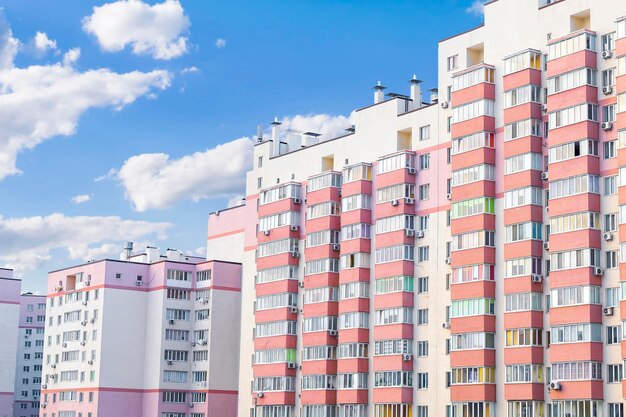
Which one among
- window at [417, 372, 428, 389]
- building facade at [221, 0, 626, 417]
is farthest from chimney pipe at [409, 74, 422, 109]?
window at [417, 372, 428, 389]

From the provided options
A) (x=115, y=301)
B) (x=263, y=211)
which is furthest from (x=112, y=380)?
(x=263, y=211)

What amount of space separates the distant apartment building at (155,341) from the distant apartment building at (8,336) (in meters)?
30.3

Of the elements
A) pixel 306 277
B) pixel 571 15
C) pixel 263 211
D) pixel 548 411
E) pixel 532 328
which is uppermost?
pixel 571 15

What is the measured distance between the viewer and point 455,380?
7219cm

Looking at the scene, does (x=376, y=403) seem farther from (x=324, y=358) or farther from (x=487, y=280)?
(x=487, y=280)

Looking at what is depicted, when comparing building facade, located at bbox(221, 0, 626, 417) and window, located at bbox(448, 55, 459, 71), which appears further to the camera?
window, located at bbox(448, 55, 459, 71)

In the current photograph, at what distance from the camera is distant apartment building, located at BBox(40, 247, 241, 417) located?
339 feet

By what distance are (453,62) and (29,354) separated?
101 metres

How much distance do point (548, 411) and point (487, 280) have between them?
31.3 feet

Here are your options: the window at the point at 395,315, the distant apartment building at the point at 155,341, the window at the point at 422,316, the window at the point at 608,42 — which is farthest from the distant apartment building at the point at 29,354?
the window at the point at 608,42

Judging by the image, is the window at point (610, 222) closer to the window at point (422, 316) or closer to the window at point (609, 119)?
the window at point (609, 119)

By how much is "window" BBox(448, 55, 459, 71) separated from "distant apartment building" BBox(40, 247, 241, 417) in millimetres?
34755

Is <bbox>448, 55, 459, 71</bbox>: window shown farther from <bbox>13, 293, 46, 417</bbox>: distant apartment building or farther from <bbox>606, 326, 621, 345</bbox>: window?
<bbox>13, 293, 46, 417</bbox>: distant apartment building

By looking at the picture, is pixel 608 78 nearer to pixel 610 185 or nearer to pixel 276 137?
pixel 610 185
